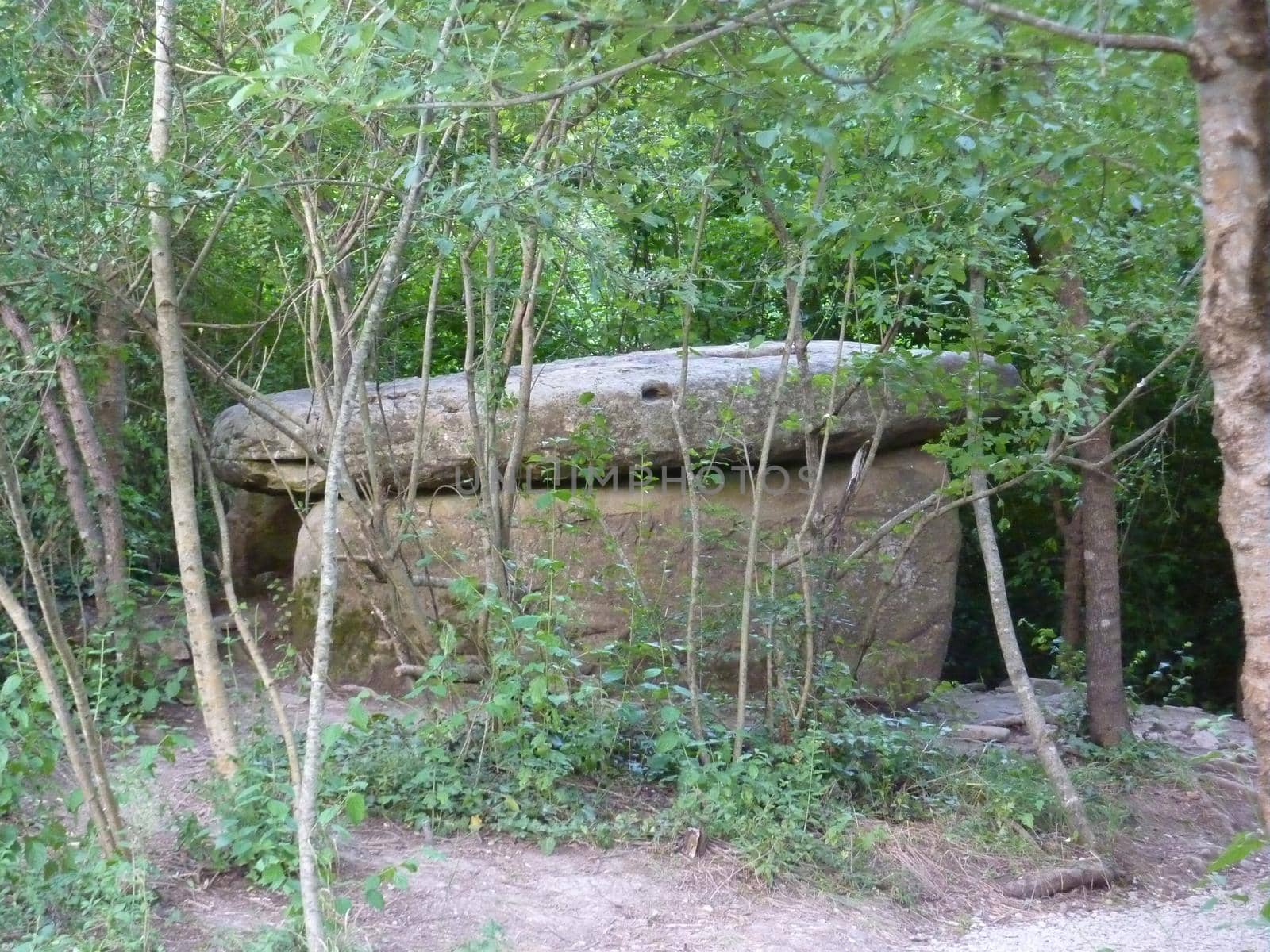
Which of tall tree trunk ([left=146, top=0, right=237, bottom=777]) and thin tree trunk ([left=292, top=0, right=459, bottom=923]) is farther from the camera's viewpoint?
tall tree trunk ([left=146, top=0, right=237, bottom=777])

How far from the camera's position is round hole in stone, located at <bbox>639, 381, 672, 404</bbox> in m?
7.21

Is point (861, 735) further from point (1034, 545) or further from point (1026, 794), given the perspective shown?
point (1034, 545)

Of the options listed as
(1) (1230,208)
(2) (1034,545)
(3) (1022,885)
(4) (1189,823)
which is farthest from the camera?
(2) (1034,545)

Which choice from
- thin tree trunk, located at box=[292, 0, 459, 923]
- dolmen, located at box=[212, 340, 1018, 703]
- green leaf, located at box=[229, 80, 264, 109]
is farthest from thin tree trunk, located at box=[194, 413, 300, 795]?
green leaf, located at box=[229, 80, 264, 109]

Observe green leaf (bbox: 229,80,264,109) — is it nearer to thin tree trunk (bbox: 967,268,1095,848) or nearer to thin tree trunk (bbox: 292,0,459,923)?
thin tree trunk (bbox: 292,0,459,923)

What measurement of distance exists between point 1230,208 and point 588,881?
335 cm

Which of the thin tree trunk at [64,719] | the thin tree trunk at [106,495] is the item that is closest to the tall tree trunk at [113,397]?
the thin tree trunk at [106,495]

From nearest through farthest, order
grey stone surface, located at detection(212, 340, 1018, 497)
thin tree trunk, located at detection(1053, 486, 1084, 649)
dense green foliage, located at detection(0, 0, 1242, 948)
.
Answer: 1. dense green foliage, located at detection(0, 0, 1242, 948)
2. grey stone surface, located at detection(212, 340, 1018, 497)
3. thin tree trunk, located at detection(1053, 486, 1084, 649)

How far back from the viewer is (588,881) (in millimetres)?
4586

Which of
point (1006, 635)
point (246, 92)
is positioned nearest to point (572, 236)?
point (246, 92)

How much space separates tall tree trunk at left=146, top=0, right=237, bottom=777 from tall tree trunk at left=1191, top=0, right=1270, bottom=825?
336 centimetres

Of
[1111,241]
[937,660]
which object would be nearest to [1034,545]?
[937,660]

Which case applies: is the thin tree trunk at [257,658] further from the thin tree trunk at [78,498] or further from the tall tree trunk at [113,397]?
the tall tree trunk at [113,397]

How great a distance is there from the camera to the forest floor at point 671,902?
4031 mm
